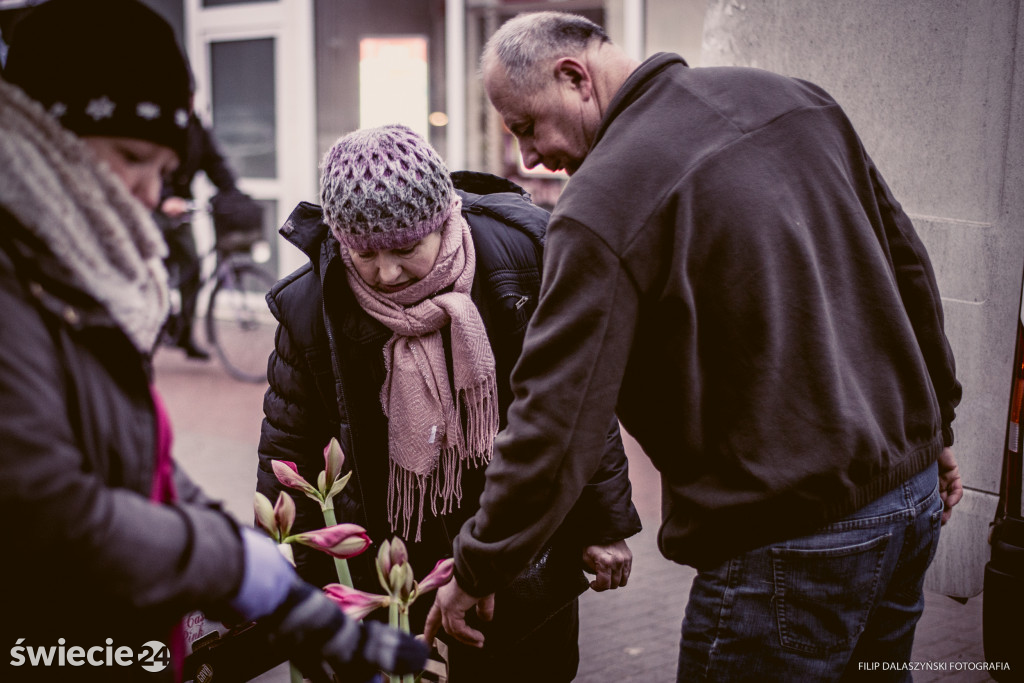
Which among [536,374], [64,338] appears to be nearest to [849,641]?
[536,374]

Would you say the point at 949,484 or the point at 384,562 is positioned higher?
the point at 384,562

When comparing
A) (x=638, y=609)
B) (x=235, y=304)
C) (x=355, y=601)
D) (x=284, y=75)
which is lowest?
(x=638, y=609)

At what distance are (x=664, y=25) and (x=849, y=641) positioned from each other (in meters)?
6.73

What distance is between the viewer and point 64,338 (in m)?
1.18

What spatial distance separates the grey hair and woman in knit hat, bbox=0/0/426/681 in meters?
0.81

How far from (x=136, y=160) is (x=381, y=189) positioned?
0.84 meters

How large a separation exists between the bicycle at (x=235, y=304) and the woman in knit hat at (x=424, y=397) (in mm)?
5723

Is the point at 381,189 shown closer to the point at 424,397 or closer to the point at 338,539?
the point at 424,397

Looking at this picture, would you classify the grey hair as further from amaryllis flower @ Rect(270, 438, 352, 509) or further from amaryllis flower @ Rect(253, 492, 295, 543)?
amaryllis flower @ Rect(253, 492, 295, 543)

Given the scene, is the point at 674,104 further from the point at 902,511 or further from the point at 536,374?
the point at 902,511

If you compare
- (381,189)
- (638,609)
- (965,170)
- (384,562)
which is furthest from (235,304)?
(384,562)

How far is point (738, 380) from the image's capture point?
172cm

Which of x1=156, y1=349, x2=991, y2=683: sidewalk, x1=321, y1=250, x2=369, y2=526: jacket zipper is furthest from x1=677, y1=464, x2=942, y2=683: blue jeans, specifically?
x1=156, y1=349, x2=991, y2=683: sidewalk

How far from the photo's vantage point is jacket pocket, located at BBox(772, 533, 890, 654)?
1739 millimetres
